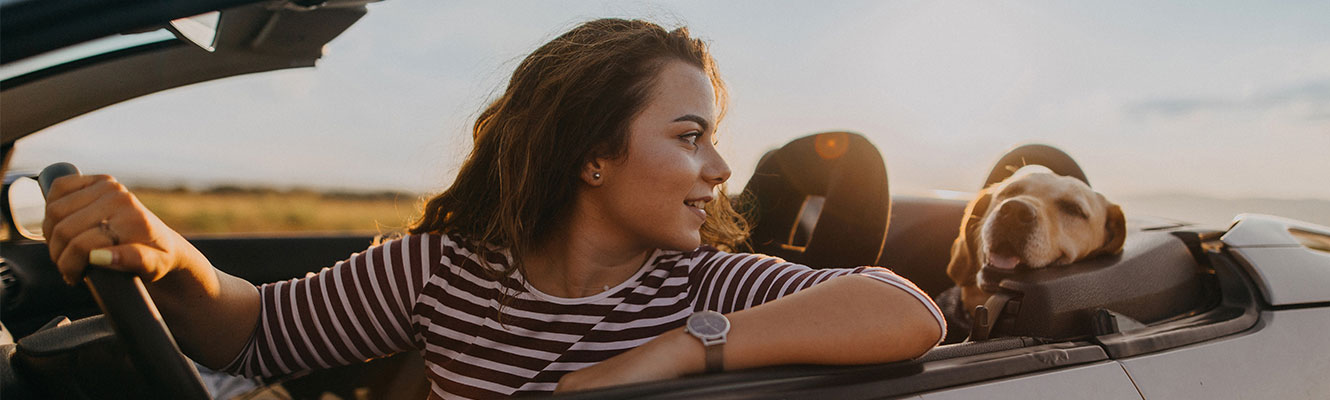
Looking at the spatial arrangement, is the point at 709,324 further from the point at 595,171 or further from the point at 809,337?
the point at 595,171

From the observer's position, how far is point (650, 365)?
110cm

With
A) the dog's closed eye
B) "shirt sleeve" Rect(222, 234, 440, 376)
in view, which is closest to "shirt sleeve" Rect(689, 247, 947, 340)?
"shirt sleeve" Rect(222, 234, 440, 376)

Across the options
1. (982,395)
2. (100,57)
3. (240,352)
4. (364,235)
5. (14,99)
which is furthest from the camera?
(364,235)

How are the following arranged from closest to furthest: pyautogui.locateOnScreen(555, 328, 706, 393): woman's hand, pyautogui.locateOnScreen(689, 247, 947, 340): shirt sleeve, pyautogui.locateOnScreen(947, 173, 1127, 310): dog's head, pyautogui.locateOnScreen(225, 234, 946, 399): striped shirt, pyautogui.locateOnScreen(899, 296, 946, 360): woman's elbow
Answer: pyautogui.locateOnScreen(555, 328, 706, 393): woman's hand < pyautogui.locateOnScreen(899, 296, 946, 360): woman's elbow < pyautogui.locateOnScreen(689, 247, 947, 340): shirt sleeve < pyautogui.locateOnScreen(225, 234, 946, 399): striped shirt < pyautogui.locateOnScreen(947, 173, 1127, 310): dog's head

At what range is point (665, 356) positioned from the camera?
1.12 meters

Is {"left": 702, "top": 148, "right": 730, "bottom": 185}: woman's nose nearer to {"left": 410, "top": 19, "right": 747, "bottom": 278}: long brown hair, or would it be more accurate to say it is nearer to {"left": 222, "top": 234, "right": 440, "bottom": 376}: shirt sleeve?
{"left": 410, "top": 19, "right": 747, "bottom": 278}: long brown hair

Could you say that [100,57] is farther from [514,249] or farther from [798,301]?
[798,301]

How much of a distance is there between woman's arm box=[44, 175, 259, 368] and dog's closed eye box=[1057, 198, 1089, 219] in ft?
7.01

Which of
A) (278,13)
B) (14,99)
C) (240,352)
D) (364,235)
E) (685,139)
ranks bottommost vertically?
(364,235)

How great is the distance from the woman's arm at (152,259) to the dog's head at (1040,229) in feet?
6.23

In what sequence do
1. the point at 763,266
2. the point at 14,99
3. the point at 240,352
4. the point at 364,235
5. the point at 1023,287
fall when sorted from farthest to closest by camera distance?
the point at 364,235, the point at 1023,287, the point at 763,266, the point at 240,352, the point at 14,99

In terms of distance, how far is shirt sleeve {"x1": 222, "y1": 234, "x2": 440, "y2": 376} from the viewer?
1465 mm

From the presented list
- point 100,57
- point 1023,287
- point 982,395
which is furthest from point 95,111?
point 1023,287

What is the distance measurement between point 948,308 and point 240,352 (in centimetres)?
204
